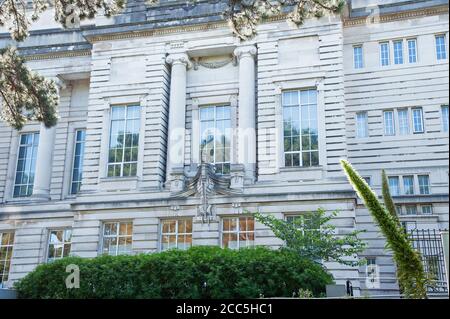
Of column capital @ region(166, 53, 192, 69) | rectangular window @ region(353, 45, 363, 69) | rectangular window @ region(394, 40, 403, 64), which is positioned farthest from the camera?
rectangular window @ region(353, 45, 363, 69)

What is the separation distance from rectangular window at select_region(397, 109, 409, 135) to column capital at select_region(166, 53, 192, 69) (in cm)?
1074

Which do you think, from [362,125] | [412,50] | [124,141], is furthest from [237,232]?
[412,50]

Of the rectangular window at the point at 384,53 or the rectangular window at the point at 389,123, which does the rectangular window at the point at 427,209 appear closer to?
the rectangular window at the point at 389,123

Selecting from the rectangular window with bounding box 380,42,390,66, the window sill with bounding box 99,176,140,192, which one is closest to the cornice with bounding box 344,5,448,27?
the rectangular window with bounding box 380,42,390,66

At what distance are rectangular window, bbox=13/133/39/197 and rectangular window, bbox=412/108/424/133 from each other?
65.7 feet

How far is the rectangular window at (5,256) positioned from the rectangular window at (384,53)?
2090cm

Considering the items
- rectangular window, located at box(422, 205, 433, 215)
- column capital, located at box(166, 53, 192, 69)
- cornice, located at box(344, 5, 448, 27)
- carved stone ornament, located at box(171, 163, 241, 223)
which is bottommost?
rectangular window, located at box(422, 205, 433, 215)

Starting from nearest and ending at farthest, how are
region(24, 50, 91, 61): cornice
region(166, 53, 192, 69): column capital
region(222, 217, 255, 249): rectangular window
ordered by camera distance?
1. region(222, 217, 255, 249): rectangular window
2. region(166, 53, 192, 69): column capital
3. region(24, 50, 91, 61): cornice

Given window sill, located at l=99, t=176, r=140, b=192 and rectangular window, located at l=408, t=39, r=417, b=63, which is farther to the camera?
rectangular window, located at l=408, t=39, r=417, b=63

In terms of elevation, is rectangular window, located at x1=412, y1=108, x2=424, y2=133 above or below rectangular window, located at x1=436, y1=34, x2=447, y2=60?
below

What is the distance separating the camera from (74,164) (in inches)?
1125

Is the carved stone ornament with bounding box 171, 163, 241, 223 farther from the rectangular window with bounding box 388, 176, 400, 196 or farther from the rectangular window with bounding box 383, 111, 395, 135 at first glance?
the rectangular window with bounding box 383, 111, 395, 135

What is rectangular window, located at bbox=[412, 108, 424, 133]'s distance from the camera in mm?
24344
